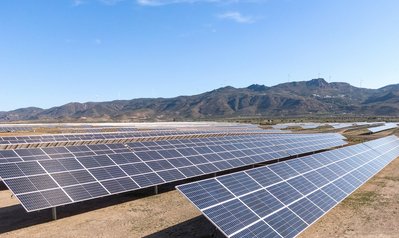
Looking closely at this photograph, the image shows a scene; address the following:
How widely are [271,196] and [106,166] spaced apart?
12.7 m

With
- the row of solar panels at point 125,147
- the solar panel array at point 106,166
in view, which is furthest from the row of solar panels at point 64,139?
the solar panel array at point 106,166

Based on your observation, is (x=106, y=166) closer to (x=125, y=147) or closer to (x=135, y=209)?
(x=135, y=209)

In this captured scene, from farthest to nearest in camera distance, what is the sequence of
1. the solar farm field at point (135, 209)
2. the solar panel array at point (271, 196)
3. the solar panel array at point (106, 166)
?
1. the solar panel array at point (106, 166)
2. the solar farm field at point (135, 209)
3. the solar panel array at point (271, 196)

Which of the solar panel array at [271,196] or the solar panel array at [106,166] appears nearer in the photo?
the solar panel array at [271,196]

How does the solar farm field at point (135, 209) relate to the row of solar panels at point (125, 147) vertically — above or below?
below

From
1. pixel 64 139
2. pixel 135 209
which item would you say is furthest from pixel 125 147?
pixel 64 139

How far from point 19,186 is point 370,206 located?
22.0 meters

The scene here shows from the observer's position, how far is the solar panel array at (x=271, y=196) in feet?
47.8

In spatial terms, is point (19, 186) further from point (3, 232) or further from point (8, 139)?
point (8, 139)

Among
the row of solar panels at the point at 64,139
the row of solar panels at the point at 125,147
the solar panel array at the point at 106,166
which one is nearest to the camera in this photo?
the solar panel array at the point at 106,166

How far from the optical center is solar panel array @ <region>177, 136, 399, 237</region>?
1458 centimetres

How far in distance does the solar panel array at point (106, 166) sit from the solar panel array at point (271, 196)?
8041 millimetres

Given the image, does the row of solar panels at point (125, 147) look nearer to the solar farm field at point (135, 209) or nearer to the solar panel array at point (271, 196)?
the solar farm field at point (135, 209)

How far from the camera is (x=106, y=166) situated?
25.2 metres
